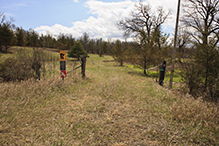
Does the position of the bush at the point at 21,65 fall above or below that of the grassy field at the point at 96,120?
above

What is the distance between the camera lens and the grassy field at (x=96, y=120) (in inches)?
110

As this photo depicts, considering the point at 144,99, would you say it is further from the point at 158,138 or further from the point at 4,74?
the point at 4,74

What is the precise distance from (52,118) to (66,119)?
1.29 ft

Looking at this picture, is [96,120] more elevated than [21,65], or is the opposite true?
[21,65]

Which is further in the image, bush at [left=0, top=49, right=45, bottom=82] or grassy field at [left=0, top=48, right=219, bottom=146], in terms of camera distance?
bush at [left=0, top=49, right=45, bottom=82]

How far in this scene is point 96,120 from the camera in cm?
364

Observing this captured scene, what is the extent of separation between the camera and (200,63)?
574cm

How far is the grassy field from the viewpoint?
2.80 metres

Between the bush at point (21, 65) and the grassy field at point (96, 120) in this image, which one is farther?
the bush at point (21, 65)

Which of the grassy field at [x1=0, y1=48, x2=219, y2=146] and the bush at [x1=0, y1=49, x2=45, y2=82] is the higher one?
the bush at [x1=0, y1=49, x2=45, y2=82]

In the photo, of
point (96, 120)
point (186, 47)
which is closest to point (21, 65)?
point (96, 120)

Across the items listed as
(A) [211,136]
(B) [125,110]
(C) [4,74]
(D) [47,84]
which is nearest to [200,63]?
(A) [211,136]

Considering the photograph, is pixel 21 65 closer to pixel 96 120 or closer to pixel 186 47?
pixel 96 120

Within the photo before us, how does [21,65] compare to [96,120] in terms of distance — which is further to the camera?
[21,65]
